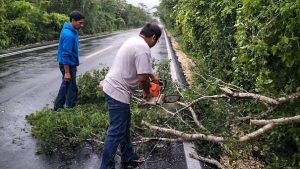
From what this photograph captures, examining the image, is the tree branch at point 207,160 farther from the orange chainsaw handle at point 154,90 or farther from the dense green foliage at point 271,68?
the orange chainsaw handle at point 154,90

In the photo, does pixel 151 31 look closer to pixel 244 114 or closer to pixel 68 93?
pixel 244 114

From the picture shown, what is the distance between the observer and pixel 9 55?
724 inches

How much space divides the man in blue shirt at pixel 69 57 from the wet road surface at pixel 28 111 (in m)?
0.83

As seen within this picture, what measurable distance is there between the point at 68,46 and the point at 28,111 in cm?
170

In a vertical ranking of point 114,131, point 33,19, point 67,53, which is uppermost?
point 67,53

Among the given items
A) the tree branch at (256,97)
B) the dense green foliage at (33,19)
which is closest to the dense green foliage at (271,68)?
the tree branch at (256,97)

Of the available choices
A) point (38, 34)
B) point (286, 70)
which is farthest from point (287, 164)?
point (38, 34)

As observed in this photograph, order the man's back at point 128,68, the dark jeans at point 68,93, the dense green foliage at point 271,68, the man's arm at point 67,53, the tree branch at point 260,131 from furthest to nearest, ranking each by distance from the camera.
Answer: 1. the dark jeans at point 68,93
2. the man's arm at point 67,53
3. the man's back at point 128,68
4. the dense green foliage at point 271,68
5. the tree branch at point 260,131

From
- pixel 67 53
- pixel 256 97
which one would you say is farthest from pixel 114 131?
pixel 67 53

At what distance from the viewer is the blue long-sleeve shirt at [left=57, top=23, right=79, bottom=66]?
7543 mm

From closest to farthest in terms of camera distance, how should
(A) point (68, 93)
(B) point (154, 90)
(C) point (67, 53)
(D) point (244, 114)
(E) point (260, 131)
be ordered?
(E) point (260, 131)
(B) point (154, 90)
(D) point (244, 114)
(C) point (67, 53)
(A) point (68, 93)

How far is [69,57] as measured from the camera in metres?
7.60

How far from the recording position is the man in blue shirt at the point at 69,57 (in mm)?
7543

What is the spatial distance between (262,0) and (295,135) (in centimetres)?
163
